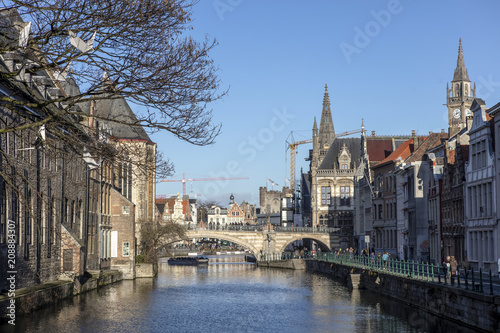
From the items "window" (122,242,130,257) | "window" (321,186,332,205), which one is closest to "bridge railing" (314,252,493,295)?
"window" (122,242,130,257)

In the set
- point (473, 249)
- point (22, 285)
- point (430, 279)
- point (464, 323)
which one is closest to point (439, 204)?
point (473, 249)

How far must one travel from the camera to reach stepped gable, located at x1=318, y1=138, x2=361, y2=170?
109375 mm

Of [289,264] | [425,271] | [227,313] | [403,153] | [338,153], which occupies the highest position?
[338,153]

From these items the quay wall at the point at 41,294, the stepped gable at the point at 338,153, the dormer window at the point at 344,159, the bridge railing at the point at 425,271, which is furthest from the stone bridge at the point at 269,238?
the quay wall at the point at 41,294

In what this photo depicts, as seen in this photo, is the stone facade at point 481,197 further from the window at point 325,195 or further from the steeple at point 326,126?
the steeple at point 326,126

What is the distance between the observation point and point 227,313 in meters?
34.3

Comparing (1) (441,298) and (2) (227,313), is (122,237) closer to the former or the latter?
(2) (227,313)

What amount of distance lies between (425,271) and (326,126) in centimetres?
10225

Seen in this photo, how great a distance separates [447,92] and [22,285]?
2159 inches

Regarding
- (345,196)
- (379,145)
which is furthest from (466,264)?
(345,196)

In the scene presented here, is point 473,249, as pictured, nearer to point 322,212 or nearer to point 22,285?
point 22,285

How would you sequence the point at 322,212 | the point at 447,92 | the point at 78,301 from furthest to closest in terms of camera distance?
1. the point at 322,212
2. the point at 447,92
3. the point at 78,301

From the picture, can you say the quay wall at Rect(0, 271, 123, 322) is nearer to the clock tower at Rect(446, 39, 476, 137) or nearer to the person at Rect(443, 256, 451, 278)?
the person at Rect(443, 256, 451, 278)

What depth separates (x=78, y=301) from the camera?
36.6 meters
